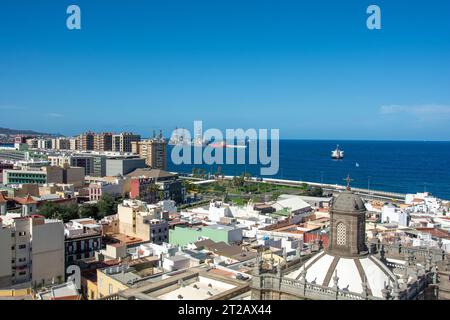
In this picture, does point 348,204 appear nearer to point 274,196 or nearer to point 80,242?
point 80,242

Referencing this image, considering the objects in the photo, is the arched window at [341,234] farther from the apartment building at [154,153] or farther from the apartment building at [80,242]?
the apartment building at [154,153]

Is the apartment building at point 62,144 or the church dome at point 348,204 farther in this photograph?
the apartment building at point 62,144

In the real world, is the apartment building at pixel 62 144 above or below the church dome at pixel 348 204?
above

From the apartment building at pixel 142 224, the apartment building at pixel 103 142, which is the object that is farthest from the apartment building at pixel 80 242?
the apartment building at pixel 103 142

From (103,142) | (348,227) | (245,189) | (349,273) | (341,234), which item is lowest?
(245,189)

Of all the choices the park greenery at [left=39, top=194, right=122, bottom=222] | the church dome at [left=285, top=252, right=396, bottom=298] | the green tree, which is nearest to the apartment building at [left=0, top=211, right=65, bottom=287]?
the park greenery at [left=39, top=194, right=122, bottom=222]

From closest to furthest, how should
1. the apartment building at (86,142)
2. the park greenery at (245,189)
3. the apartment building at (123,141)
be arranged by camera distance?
the park greenery at (245,189)
the apartment building at (123,141)
the apartment building at (86,142)

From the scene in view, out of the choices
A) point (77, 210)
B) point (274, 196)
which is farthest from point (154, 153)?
point (77, 210)
